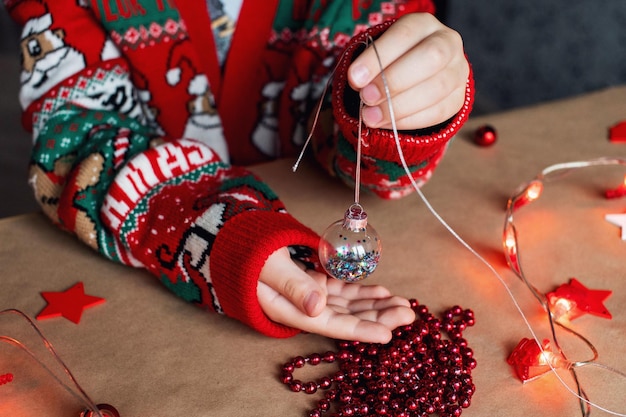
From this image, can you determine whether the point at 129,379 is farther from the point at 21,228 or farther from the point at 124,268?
the point at 21,228

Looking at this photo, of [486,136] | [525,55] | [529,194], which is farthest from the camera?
[525,55]

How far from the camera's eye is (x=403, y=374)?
19.9 inches

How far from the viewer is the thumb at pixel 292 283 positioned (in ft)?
1.66

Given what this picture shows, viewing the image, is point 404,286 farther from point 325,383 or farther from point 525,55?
point 525,55

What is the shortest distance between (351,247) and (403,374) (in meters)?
0.12

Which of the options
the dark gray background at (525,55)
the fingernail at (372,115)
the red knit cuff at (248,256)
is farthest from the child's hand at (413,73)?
the dark gray background at (525,55)

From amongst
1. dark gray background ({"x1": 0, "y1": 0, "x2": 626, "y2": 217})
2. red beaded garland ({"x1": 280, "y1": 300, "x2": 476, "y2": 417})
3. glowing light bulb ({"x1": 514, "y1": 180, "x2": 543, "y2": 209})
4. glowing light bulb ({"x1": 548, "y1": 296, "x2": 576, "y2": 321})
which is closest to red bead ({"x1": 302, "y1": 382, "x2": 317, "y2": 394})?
red beaded garland ({"x1": 280, "y1": 300, "x2": 476, "y2": 417})

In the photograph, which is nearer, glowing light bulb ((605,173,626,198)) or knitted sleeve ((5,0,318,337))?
knitted sleeve ((5,0,318,337))

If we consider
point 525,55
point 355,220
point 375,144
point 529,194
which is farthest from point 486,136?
point 525,55

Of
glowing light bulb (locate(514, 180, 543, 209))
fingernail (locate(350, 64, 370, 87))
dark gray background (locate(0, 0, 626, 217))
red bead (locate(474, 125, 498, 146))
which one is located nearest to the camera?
fingernail (locate(350, 64, 370, 87))

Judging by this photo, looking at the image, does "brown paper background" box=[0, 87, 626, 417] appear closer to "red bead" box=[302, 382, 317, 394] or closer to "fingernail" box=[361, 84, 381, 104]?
"red bead" box=[302, 382, 317, 394]

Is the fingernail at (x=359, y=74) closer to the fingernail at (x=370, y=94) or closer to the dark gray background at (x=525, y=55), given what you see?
the fingernail at (x=370, y=94)

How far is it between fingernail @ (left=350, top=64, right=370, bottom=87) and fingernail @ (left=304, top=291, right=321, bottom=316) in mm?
171

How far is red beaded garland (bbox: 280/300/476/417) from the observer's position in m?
0.48
